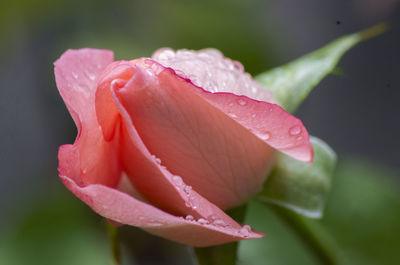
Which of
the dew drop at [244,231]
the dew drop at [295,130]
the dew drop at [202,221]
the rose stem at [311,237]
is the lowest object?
the rose stem at [311,237]

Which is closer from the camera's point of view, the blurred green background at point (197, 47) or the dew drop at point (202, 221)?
the dew drop at point (202, 221)

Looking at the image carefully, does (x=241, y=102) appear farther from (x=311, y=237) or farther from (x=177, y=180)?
(x=311, y=237)

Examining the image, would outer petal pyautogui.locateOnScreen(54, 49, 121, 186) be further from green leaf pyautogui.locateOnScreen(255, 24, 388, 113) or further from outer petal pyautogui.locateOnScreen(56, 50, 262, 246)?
green leaf pyautogui.locateOnScreen(255, 24, 388, 113)

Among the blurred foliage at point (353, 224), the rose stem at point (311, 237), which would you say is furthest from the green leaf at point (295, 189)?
the blurred foliage at point (353, 224)

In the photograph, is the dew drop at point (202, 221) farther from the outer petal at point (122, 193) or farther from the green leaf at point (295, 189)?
the green leaf at point (295, 189)

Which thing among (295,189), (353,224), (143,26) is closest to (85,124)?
(295,189)
